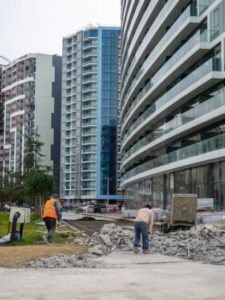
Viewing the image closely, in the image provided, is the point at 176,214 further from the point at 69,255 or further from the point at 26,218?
the point at 69,255

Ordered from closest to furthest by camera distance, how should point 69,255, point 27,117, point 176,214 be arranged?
point 69,255, point 176,214, point 27,117

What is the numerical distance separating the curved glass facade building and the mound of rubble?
18781mm

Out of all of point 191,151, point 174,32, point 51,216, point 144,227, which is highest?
point 174,32

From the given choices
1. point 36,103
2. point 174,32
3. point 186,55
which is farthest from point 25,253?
point 36,103

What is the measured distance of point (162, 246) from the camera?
656 inches

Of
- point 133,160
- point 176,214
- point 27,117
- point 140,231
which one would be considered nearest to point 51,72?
point 27,117

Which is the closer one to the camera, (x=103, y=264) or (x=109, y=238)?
(x=103, y=264)

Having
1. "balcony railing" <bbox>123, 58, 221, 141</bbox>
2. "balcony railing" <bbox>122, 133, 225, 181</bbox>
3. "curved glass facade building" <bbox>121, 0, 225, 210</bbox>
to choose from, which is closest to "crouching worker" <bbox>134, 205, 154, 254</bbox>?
"curved glass facade building" <bbox>121, 0, 225, 210</bbox>

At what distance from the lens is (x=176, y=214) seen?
26.7m

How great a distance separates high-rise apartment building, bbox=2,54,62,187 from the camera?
14938cm

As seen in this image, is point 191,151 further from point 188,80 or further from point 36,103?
point 36,103

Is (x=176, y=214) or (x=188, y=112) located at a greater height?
(x=188, y=112)

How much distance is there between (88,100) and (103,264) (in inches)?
4836

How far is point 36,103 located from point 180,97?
4211 inches
